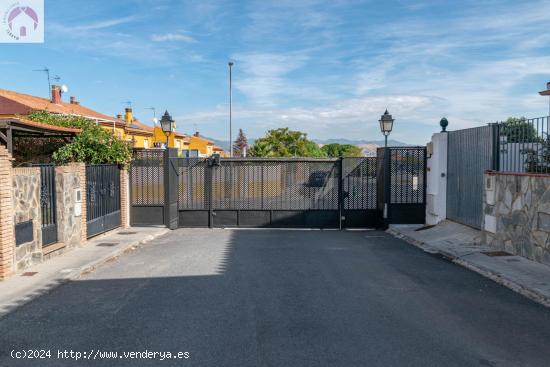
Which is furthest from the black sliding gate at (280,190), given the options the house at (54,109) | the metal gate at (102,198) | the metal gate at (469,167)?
the house at (54,109)

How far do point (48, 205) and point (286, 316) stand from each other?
7.17 meters

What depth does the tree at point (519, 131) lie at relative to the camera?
10.5 meters

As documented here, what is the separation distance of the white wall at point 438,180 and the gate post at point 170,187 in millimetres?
8807

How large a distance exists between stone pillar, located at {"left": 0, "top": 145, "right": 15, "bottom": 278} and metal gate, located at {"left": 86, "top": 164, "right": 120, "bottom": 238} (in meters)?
4.47

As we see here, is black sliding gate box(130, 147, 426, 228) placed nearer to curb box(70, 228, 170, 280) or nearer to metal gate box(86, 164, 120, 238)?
metal gate box(86, 164, 120, 238)

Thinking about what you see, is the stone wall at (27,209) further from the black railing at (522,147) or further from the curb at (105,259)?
the black railing at (522,147)

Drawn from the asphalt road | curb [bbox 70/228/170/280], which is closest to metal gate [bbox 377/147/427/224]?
the asphalt road

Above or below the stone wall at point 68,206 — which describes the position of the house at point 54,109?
above

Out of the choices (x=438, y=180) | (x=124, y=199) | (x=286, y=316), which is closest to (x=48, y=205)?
(x=124, y=199)

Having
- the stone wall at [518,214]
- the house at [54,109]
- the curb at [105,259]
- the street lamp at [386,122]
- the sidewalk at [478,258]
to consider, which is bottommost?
the curb at [105,259]

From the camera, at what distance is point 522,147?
11.2 m

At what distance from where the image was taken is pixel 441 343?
5684 millimetres

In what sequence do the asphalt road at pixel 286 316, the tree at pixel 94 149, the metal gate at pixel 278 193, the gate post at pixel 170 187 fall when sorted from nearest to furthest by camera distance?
the asphalt road at pixel 286 316, the tree at pixel 94 149, the gate post at pixel 170 187, the metal gate at pixel 278 193

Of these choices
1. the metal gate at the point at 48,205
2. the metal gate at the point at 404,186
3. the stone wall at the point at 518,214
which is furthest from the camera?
the metal gate at the point at 404,186
